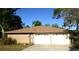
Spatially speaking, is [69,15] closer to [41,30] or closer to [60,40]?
[60,40]

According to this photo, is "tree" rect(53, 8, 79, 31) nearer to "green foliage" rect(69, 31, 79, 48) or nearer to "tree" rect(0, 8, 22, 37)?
"green foliage" rect(69, 31, 79, 48)

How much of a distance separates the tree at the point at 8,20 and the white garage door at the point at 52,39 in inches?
19.1

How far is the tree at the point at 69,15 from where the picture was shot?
27.1ft

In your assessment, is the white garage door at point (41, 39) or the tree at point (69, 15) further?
the white garage door at point (41, 39)

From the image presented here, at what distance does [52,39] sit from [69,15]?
2.03 ft

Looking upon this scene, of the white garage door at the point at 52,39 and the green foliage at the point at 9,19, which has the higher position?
the green foliage at the point at 9,19

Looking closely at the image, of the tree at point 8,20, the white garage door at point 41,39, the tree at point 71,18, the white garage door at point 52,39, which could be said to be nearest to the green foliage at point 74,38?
the tree at point 71,18

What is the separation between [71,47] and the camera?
827 cm

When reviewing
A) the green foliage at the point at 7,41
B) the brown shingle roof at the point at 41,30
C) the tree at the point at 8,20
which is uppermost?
the tree at the point at 8,20

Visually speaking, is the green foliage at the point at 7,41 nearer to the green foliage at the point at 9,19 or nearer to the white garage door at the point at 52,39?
the green foliage at the point at 9,19

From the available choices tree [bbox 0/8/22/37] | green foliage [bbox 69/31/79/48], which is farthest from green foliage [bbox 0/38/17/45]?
green foliage [bbox 69/31/79/48]

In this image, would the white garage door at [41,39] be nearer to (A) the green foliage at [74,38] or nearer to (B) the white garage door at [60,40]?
(B) the white garage door at [60,40]
